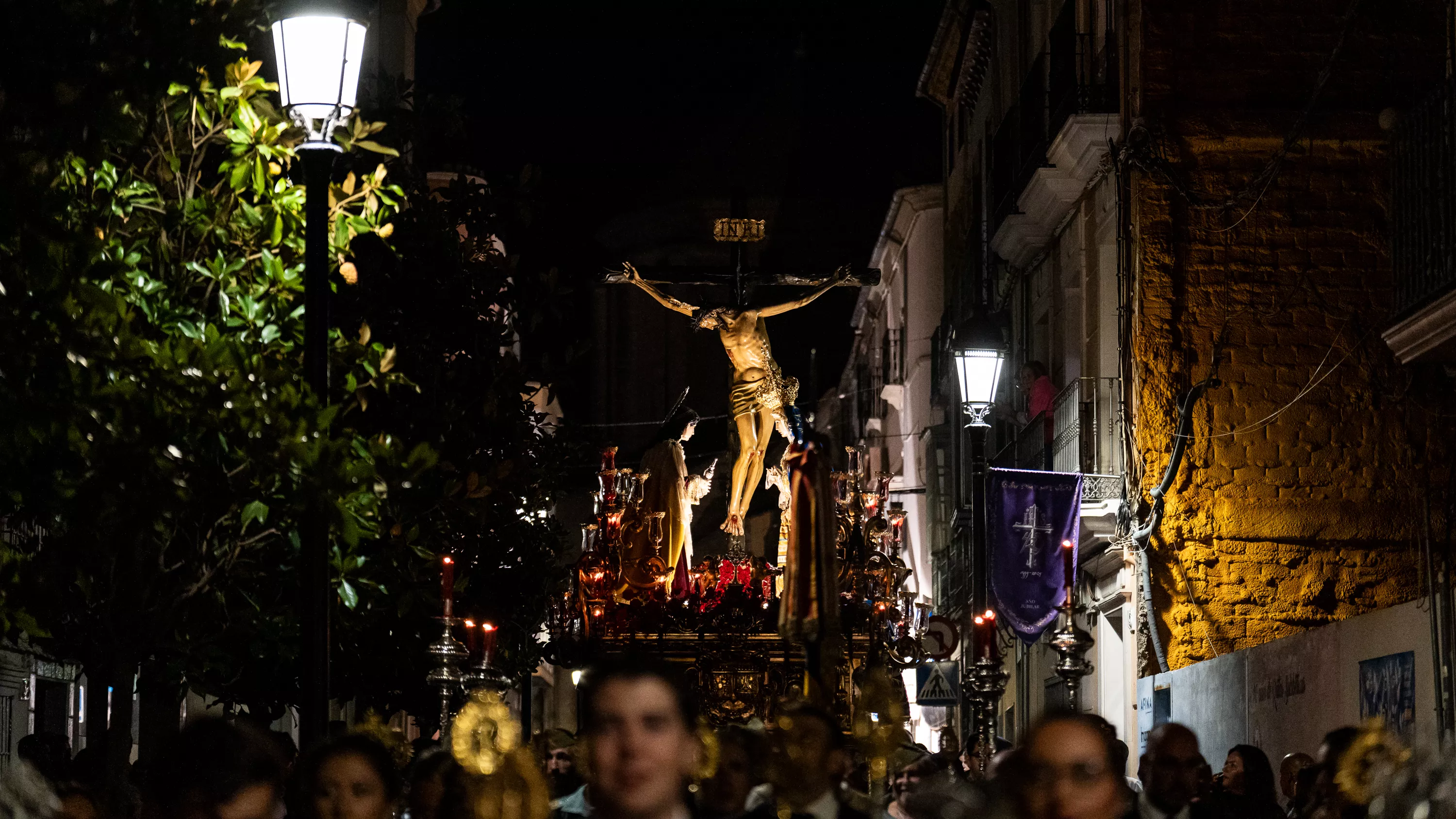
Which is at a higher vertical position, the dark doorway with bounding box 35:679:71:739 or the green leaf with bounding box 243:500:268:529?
the green leaf with bounding box 243:500:268:529

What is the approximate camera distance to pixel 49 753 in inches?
507

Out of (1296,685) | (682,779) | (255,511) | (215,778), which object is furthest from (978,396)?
(682,779)

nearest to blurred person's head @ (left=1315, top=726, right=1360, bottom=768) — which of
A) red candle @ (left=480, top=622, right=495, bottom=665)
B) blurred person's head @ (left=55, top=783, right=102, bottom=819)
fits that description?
blurred person's head @ (left=55, top=783, right=102, bottom=819)

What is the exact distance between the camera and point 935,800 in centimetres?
530

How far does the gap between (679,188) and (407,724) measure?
14.7 m

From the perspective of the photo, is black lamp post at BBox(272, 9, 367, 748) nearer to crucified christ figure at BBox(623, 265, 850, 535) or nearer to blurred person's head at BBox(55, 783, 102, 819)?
blurred person's head at BBox(55, 783, 102, 819)

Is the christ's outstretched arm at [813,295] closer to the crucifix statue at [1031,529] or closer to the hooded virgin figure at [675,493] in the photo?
the hooded virgin figure at [675,493]

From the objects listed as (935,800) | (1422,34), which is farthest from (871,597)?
(935,800)

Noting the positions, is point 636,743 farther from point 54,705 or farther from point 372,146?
point 54,705

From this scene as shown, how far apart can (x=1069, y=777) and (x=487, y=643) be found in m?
7.49

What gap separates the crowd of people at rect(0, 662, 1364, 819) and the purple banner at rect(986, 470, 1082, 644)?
10.3 m

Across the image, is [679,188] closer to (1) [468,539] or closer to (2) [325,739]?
(1) [468,539]

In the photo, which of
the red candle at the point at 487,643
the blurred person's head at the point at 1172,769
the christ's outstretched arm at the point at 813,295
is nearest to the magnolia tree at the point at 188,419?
the red candle at the point at 487,643

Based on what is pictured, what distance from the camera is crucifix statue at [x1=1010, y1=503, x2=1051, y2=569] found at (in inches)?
758
